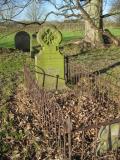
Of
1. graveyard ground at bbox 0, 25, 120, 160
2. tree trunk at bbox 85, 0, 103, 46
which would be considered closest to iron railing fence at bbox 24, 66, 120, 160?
graveyard ground at bbox 0, 25, 120, 160

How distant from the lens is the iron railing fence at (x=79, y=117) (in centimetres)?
529

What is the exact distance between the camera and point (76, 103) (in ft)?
28.0

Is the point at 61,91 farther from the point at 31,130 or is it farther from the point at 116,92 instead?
the point at 31,130

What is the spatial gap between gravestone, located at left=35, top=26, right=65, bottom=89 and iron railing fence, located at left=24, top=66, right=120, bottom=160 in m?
0.68

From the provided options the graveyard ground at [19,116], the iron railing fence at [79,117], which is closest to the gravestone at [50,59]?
the iron railing fence at [79,117]

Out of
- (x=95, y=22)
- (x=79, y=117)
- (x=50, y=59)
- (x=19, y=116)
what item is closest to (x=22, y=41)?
(x=95, y=22)

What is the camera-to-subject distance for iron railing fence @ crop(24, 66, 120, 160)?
5.29m

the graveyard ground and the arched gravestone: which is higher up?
the arched gravestone

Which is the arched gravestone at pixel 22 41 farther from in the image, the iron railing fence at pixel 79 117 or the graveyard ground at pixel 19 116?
the iron railing fence at pixel 79 117

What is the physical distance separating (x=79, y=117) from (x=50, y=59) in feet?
10.6

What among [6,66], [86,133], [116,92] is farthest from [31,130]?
[6,66]

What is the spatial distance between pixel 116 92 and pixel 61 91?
165 cm

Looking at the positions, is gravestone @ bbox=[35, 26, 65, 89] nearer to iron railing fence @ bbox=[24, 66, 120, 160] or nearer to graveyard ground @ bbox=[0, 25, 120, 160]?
iron railing fence @ bbox=[24, 66, 120, 160]

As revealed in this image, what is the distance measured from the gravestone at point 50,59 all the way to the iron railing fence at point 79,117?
681 mm
